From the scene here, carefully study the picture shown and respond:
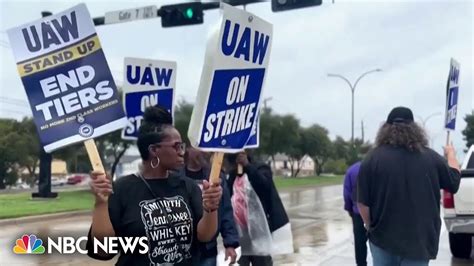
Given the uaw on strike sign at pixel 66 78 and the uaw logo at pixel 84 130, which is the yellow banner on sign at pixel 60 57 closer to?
the uaw on strike sign at pixel 66 78

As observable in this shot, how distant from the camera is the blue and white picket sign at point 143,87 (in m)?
6.92

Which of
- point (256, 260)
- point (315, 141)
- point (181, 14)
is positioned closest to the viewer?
point (256, 260)

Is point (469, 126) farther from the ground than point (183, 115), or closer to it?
closer to it

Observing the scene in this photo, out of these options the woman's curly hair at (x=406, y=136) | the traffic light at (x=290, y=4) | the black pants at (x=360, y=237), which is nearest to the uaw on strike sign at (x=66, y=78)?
the woman's curly hair at (x=406, y=136)

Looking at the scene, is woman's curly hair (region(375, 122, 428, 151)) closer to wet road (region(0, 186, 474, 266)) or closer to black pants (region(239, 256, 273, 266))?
black pants (region(239, 256, 273, 266))

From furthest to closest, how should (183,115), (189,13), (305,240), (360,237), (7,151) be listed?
(183,115)
(7,151)
(189,13)
(305,240)
(360,237)

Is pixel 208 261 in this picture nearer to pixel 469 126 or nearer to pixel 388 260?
pixel 388 260

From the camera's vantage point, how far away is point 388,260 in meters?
4.02

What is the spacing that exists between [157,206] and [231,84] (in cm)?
78

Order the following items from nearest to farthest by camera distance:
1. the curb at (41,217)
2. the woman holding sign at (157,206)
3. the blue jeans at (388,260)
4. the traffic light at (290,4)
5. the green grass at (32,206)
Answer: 1. the woman holding sign at (157,206)
2. the blue jeans at (388,260)
3. the traffic light at (290,4)
4. the curb at (41,217)
5. the green grass at (32,206)

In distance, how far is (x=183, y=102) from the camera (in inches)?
1237

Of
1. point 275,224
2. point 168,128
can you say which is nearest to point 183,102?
point 275,224

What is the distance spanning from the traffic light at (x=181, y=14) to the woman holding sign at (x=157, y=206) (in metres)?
12.5

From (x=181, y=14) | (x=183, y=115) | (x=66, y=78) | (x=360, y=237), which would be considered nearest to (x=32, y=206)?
(x=181, y=14)
